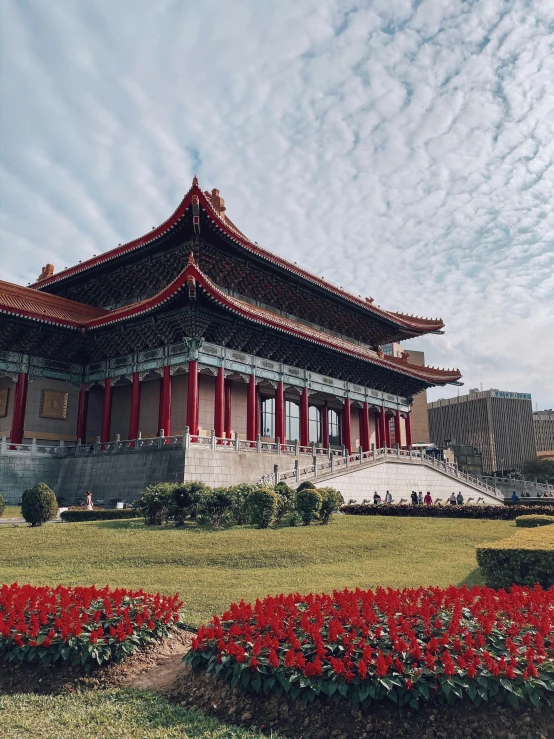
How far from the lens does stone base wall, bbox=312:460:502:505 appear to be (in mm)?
26703

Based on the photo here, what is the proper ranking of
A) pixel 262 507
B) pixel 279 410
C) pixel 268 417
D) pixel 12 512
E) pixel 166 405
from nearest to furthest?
1. pixel 262 507
2. pixel 12 512
3. pixel 166 405
4. pixel 279 410
5. pixel 268 417

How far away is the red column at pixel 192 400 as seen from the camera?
2428 centimetres

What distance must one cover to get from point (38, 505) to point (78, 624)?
11.5 metres

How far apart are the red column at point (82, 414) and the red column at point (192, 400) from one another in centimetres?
721

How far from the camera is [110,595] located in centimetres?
688

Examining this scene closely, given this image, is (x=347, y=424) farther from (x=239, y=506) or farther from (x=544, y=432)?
(x=544, y=432)

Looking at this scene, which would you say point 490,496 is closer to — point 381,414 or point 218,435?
point 381,414

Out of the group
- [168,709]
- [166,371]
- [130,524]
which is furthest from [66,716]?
[166,371]

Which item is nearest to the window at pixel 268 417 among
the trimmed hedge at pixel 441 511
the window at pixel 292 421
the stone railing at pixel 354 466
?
the window at pixel 292 421

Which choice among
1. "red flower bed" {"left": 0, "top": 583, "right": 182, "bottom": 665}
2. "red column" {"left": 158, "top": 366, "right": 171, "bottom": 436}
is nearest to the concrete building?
"red column" {"left": 158, "top": 366, "right": 171, "bottom": 436}

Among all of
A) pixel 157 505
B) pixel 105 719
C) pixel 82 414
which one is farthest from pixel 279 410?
pixel 105 719

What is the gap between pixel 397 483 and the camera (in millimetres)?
30859

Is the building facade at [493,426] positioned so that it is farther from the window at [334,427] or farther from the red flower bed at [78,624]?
the red flower bed at [78,624]

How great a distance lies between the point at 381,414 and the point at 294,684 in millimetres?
35690
